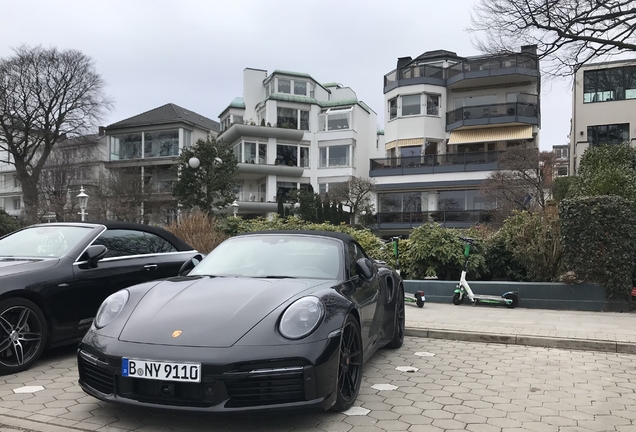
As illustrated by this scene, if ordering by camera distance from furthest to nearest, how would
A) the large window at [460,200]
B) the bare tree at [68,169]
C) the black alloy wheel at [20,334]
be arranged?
the bare tree at [68,169], the large window at [460,200], the black alloy wheel at [20,334]

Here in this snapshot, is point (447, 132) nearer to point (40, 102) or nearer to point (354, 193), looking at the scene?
point (354, 193)

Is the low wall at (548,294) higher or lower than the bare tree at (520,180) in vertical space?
lower

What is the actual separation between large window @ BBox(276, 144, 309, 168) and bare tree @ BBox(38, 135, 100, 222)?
53.3ft

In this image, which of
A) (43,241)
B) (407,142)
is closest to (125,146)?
(407,142)

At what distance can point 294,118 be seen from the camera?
146 feet

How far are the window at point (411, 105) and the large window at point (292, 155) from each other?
33.3 ft

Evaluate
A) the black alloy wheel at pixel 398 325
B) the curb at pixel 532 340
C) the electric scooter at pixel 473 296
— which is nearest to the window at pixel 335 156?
the electric scooter at pixel 473 296

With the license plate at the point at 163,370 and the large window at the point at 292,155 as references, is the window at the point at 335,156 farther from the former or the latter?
the license plate at the point at 163,370

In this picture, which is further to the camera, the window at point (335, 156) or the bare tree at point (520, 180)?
the window at point (335, 156)

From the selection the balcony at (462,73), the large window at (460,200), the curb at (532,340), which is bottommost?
the curb at (532,340)

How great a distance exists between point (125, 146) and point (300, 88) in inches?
828

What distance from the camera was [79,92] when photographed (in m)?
40.2

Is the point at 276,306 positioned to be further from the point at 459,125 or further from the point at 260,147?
the point at 260,147

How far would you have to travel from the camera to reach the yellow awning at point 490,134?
1400 inches
